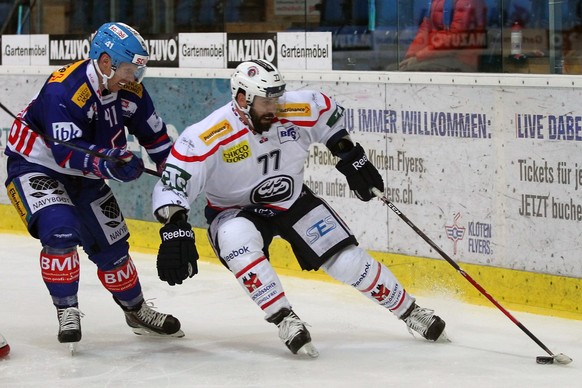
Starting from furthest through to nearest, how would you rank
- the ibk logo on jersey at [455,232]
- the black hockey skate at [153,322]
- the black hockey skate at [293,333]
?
the ibk logo on jersey at [455,232], the black hockey skate at [153,322], the black hockey skate at [293,333]

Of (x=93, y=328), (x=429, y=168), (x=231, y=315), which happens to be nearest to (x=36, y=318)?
(x=93, y=328)

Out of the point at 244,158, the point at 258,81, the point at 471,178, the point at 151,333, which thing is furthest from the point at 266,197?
the point at 471,178

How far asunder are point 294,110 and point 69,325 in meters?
A: 1.12

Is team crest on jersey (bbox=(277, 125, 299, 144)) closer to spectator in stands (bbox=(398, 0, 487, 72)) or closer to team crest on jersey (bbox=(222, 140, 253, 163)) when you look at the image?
team crest on jersey (bbox=(222, 140, 253, 163))

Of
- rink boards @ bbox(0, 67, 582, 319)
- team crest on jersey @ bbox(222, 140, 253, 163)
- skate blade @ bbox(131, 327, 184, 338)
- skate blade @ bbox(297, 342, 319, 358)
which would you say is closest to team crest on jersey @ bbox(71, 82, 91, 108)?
team crest on jersey @ bbox(222, 140, 253, 163)

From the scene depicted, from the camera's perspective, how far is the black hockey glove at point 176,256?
14.8 feet

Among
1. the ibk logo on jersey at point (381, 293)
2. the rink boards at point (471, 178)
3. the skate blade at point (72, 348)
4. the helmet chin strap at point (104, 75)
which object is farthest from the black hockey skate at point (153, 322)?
the rink boards at point (471, 178)

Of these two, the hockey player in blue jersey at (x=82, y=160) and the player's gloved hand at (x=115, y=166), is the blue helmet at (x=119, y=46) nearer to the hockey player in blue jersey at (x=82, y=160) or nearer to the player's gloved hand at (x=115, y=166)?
the hockey player in blue jersey at (x=82, y=160)

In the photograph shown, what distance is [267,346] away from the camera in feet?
16.3

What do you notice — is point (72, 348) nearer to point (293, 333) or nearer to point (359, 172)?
point (293, 333)

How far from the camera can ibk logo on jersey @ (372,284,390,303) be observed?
484 centimetres

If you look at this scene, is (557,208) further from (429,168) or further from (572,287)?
(429,168)

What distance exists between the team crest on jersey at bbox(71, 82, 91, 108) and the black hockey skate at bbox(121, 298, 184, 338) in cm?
88

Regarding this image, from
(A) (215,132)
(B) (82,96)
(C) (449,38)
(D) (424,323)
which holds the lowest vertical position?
(D) (424,323)
